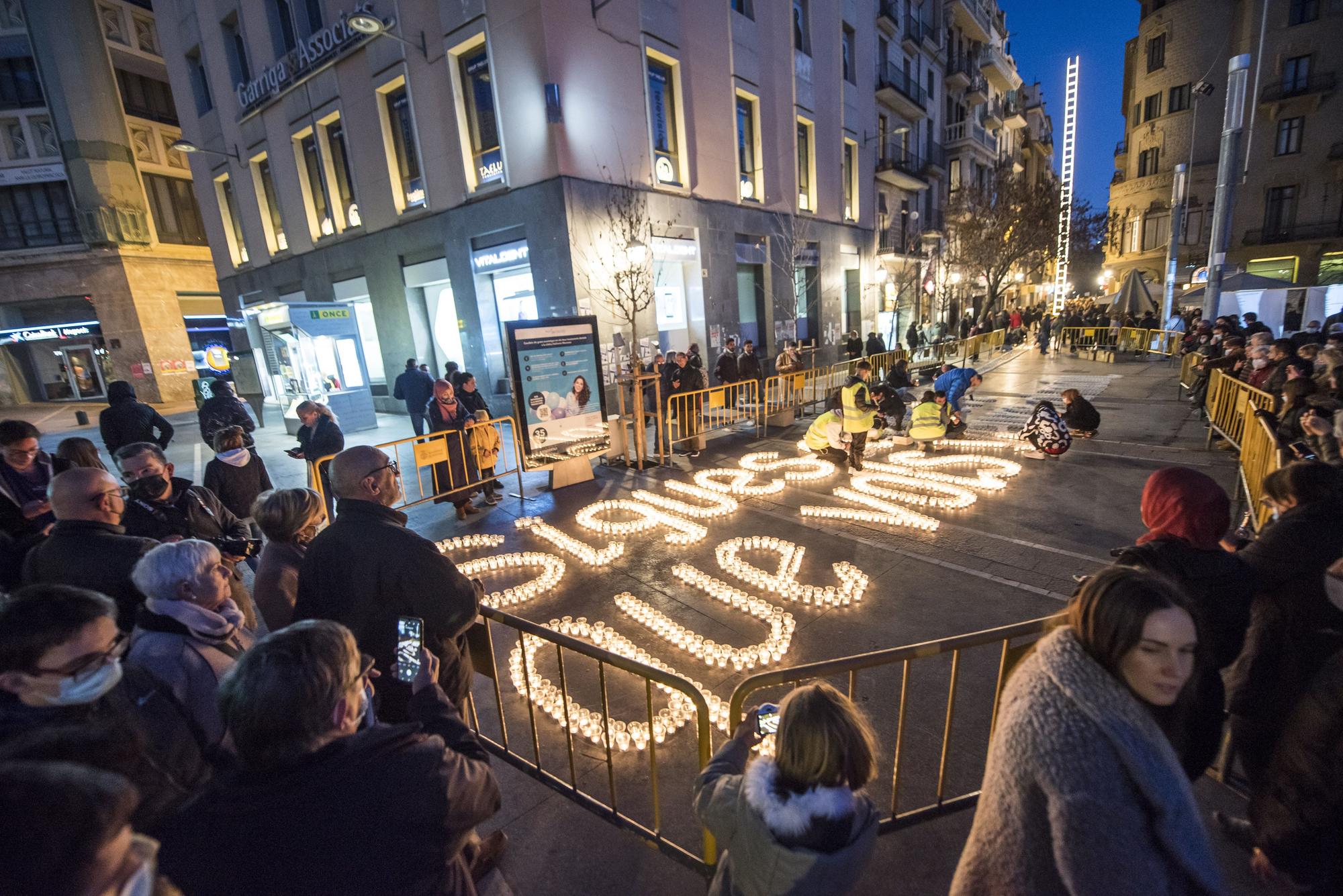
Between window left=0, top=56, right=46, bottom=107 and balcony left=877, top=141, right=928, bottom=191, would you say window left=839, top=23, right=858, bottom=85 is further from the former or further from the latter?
window left=0, top=56, right=46, bottom=107

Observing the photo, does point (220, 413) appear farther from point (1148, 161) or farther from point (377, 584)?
point (1148, 161)

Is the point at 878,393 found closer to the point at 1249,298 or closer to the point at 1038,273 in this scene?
→ the point at 1249,298

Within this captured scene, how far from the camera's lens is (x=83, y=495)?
10.1 ft

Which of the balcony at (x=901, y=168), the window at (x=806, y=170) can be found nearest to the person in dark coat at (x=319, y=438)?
the window at (x=806, y=170)

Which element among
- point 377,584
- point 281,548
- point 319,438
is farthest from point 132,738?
point 319,438

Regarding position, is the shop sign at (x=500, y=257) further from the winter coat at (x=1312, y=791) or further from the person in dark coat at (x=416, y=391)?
the winter coat at (x=1312, y=791)

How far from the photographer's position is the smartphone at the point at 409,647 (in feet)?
7.38

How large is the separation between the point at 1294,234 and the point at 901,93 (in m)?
25.7

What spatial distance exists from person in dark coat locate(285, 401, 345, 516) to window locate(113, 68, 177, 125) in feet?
101

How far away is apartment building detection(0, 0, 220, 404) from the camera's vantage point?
24.1m

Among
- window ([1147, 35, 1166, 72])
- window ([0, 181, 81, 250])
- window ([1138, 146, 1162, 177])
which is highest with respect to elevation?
window ([1147, 35, 1166, 72])

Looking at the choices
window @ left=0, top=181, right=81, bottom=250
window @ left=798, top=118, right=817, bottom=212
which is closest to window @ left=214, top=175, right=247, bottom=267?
window @ left=0, top=181, right=81, bottom=250

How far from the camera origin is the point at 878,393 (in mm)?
11484

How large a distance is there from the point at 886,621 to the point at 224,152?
28.1 meters
